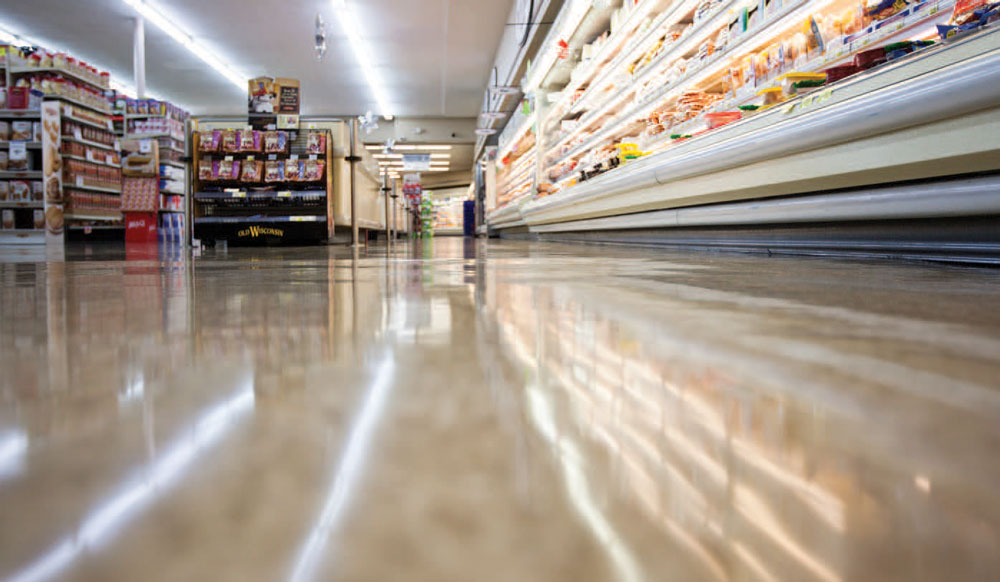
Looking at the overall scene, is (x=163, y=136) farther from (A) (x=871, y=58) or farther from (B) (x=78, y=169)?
(A) (x=871, y=58)

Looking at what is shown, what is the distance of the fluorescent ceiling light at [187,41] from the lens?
9.38 meters

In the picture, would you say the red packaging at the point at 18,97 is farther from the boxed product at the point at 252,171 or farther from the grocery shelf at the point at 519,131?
the grocery shelf at the point at 519,131

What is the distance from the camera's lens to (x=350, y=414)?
1.07ft

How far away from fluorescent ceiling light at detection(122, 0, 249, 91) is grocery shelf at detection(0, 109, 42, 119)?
269cm

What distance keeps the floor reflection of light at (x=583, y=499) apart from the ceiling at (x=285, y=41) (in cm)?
1008

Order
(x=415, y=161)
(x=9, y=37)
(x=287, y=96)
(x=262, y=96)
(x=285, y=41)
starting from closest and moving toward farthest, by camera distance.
→ (x=262, y=96), (x=287, y=96), (x=9, y=37), (x=285, y=41), (x=415, y=161)

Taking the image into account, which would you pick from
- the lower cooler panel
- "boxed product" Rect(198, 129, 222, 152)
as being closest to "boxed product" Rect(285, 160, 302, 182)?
"boxed product" Rect(198, 129, 222, 152)

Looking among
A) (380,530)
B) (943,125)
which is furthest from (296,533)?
(943,125)

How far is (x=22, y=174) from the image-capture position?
7.36 m

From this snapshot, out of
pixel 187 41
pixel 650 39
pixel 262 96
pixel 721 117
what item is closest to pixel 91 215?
pixel 262 96

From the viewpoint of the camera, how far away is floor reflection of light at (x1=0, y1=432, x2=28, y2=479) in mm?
249

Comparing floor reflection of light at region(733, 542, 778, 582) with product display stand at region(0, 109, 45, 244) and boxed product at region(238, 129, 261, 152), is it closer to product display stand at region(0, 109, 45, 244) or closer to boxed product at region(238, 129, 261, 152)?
boxed product at region(238, 129, 261, 152)

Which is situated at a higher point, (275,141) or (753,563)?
(275,141)

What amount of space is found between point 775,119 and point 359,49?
10.3m
